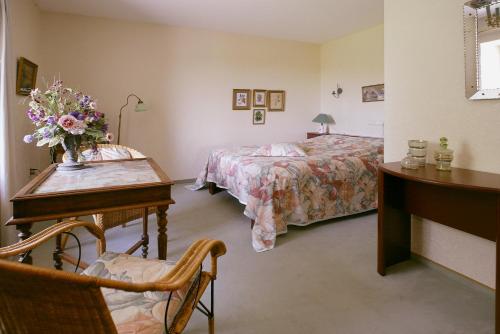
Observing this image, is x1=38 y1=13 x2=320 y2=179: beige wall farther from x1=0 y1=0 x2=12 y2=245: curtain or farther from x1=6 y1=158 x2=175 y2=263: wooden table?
x1=6 y1=158 x2=175 y2=263: wooden table

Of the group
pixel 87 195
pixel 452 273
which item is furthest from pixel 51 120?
pixel 452 273

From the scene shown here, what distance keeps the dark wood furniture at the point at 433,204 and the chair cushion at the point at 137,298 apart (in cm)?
142

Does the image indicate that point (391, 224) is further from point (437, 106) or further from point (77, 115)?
point (77, 115)

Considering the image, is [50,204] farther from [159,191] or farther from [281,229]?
[281,229]

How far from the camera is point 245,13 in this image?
13.3ft

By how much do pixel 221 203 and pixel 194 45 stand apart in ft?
9.22

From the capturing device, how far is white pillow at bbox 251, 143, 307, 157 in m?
3.42

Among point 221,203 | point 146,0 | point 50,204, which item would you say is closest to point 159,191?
point 50,204

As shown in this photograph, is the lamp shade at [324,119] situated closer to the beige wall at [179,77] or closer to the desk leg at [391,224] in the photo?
the beige wall at [179,77]

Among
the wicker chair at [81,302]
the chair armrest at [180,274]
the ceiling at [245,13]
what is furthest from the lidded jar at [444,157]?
the ceiling at [245,13]

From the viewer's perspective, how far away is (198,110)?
16.2 feet

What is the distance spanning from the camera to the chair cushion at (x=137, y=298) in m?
0.92

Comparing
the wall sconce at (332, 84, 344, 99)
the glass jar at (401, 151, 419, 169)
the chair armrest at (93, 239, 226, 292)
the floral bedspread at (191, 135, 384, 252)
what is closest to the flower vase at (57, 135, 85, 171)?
the chair armrest at (93, 239, 226, 292)

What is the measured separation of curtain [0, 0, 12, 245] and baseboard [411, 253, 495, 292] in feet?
11.3
